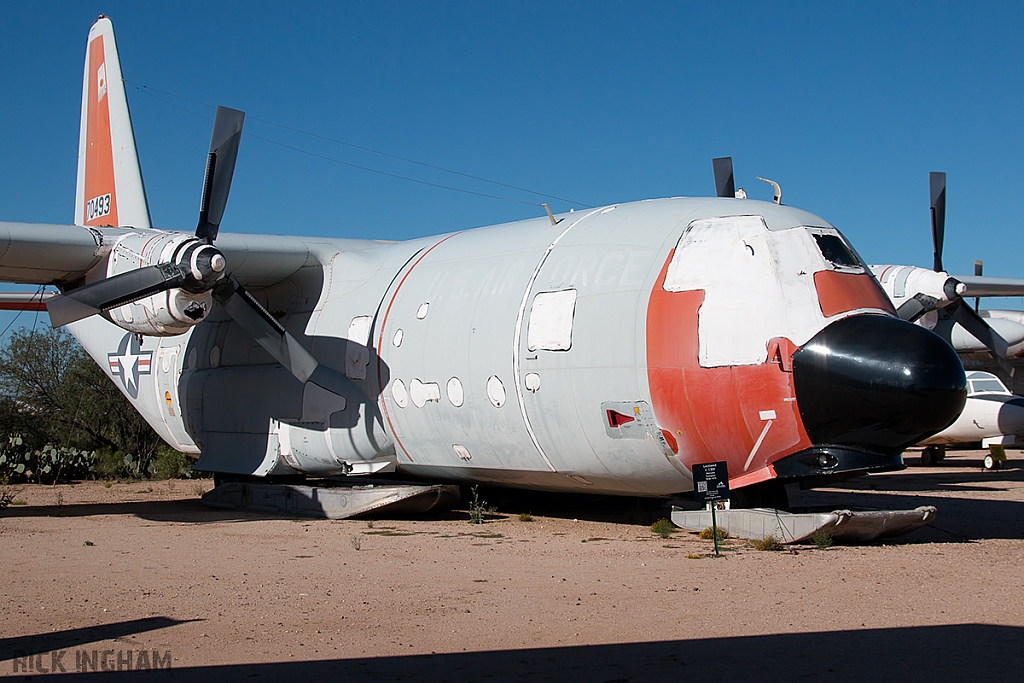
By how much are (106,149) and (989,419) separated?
2103 cm

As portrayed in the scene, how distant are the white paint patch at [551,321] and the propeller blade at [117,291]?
14.8 feet

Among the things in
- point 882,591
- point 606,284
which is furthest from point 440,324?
point 882,591

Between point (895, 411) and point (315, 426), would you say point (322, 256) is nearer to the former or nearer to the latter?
point (315, 426)

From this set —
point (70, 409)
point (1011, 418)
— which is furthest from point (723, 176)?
point (70, 409)

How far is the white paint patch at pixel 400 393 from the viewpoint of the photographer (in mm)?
12305

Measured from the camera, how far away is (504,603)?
24.0 feet

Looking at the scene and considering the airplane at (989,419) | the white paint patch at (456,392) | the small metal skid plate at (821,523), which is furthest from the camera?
the airplane at (989,419)

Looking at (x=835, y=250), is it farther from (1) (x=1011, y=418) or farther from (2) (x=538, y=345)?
(1) (x=1011, y=418)

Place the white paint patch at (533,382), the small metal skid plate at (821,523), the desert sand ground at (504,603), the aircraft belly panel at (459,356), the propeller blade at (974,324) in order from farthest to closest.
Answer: the propeller blade at (974,324) < the aircraft belly panel at (459,356) < the white paint patch at (533,382) < the small metal skid plate at (821,523) < the desert sand ground at (504,603)

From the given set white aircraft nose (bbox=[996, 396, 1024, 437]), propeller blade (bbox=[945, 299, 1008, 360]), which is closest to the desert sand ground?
propeller blade (bbox=[945, 299, 1008, 360])

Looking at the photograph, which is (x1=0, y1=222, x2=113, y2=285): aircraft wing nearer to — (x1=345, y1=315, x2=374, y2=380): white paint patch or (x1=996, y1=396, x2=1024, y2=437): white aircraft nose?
(x1=345, y1=315, x2=374, y2=380): white paint patch

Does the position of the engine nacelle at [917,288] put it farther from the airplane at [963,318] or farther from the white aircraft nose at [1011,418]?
the white aircraft nose at [1011,418]

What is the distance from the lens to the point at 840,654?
217 inches

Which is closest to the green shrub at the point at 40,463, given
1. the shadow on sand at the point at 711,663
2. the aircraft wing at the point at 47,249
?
the aircraft wing at the point at 47,249
